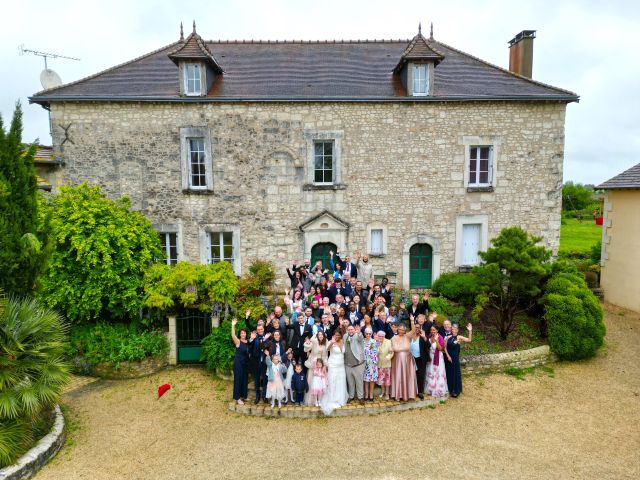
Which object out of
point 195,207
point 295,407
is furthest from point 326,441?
point 195,207

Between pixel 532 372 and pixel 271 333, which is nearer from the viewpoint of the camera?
pixel 271 333

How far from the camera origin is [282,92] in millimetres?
13633

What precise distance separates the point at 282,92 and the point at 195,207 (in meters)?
4.99

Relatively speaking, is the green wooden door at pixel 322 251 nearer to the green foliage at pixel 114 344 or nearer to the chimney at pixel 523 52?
the green foliage at pixel 114 344

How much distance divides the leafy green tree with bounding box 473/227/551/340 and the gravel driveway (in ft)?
6.19

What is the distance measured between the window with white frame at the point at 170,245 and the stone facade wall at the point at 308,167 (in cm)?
40

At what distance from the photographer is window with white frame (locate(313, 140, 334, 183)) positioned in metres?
13.9

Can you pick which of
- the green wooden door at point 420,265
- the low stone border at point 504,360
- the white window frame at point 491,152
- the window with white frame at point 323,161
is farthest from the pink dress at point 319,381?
the white window frame at point 491,152

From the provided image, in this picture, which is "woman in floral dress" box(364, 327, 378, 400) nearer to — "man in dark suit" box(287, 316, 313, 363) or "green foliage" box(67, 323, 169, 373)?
"man in dark suit" box(287, 316, 313, 363)

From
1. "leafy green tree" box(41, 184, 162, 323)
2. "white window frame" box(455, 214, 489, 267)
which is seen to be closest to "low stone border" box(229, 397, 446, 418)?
"leafy green tree" box(41, 184, 162, 323)

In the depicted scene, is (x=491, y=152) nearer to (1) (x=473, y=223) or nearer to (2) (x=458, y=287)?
(1) (x=473, y=223)

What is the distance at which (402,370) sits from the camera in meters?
8.47

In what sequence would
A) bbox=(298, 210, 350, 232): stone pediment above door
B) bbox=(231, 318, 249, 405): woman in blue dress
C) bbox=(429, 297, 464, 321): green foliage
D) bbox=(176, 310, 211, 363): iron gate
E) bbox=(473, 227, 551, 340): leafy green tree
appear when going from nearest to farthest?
1. bbox=(231, 318, 249, 405): woman in blue dress
2. bbox=(473, 227, 551, 340): leafy green tree
3. bbox=(176, 310, 211, 363): iron gate
4. bbox=(429, 297, 464, 321): green foliage
5. bbox=(298, 210, 350, 232): stone pediment above door

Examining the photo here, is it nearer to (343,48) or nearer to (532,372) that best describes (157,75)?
(343,48)
